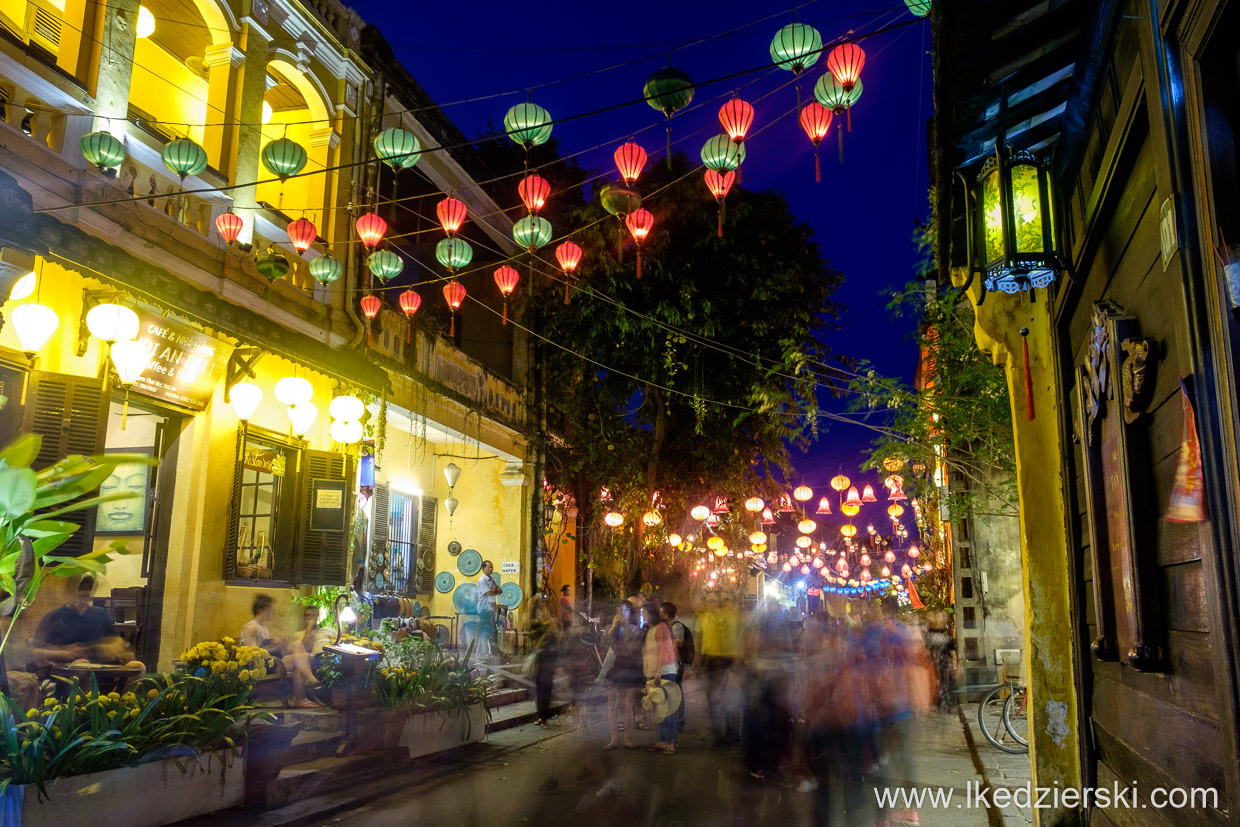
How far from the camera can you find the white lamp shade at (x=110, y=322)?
9.28 metres

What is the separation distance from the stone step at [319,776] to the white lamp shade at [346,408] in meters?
5.43

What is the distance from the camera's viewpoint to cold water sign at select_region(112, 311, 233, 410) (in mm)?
10492

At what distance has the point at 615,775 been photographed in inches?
374

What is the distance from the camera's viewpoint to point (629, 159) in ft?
37.8

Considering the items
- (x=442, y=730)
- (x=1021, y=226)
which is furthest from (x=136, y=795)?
(x=1021, y=226)

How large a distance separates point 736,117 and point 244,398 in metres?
7.40

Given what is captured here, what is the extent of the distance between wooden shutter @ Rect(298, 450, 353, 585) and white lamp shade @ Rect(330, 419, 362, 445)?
404 mm

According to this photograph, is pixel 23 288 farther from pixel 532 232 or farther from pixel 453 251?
pixel 532 232

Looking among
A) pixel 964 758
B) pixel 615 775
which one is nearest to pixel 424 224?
pixel 615 775

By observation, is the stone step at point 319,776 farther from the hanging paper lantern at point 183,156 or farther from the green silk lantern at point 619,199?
the green silk lantern at point 619,199

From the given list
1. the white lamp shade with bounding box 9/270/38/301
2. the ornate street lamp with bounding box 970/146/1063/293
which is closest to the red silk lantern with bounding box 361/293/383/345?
the white lamp shade with bounding box 9/270/38/301

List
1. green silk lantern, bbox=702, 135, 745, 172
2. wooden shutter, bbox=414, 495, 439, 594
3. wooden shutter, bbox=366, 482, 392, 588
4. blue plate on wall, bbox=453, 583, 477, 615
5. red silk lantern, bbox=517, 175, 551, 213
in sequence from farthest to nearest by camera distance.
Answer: wooden shutter, bbox=414, 495, 439, 594
blue plate on wall, bbox=453, 583, 477, 615
wooden shutter, bbox=366, 482, 392, 588
red silk lantern, bbox=517, 175, 551, 213
green silk lantern, bbox=702, 135, 745, 172

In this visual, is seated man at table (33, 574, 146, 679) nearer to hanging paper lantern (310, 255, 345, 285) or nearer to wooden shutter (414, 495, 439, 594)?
hanging paper lantern (310, 255, 345, 285)

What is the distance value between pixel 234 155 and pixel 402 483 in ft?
27.8
